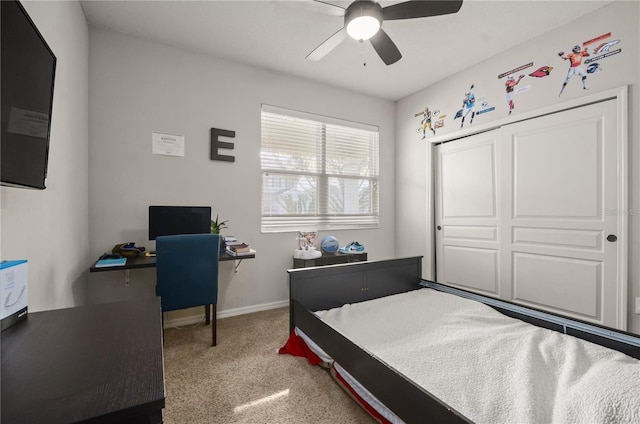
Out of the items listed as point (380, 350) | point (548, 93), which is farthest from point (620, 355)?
point (548, 93)

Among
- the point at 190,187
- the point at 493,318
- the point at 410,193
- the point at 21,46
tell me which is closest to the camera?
the point at 21,46

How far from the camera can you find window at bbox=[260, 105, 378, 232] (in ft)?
11.0

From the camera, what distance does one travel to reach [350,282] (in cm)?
238

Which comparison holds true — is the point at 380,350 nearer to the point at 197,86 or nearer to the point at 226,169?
the point at 226,169

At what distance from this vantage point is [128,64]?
264 centimetres

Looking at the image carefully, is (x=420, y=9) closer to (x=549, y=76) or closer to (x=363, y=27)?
(x=363, y=27)

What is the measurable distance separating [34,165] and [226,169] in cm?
199

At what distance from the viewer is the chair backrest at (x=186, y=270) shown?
215 centimetres

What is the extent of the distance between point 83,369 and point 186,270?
1.65 m

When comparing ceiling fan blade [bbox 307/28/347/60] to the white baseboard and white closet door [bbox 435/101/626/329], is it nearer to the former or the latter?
white closet door [bbox 435/101/626/329]

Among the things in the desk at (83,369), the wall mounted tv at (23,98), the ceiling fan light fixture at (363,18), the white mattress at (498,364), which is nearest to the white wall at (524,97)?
the white mattress at (498,364)

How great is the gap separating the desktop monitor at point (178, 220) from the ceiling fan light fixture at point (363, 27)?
192cm

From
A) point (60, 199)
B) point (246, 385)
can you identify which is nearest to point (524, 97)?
point (246, 385)

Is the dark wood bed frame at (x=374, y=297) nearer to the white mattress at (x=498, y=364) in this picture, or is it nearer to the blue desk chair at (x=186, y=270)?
the white mattress at (x=498, y=364)
